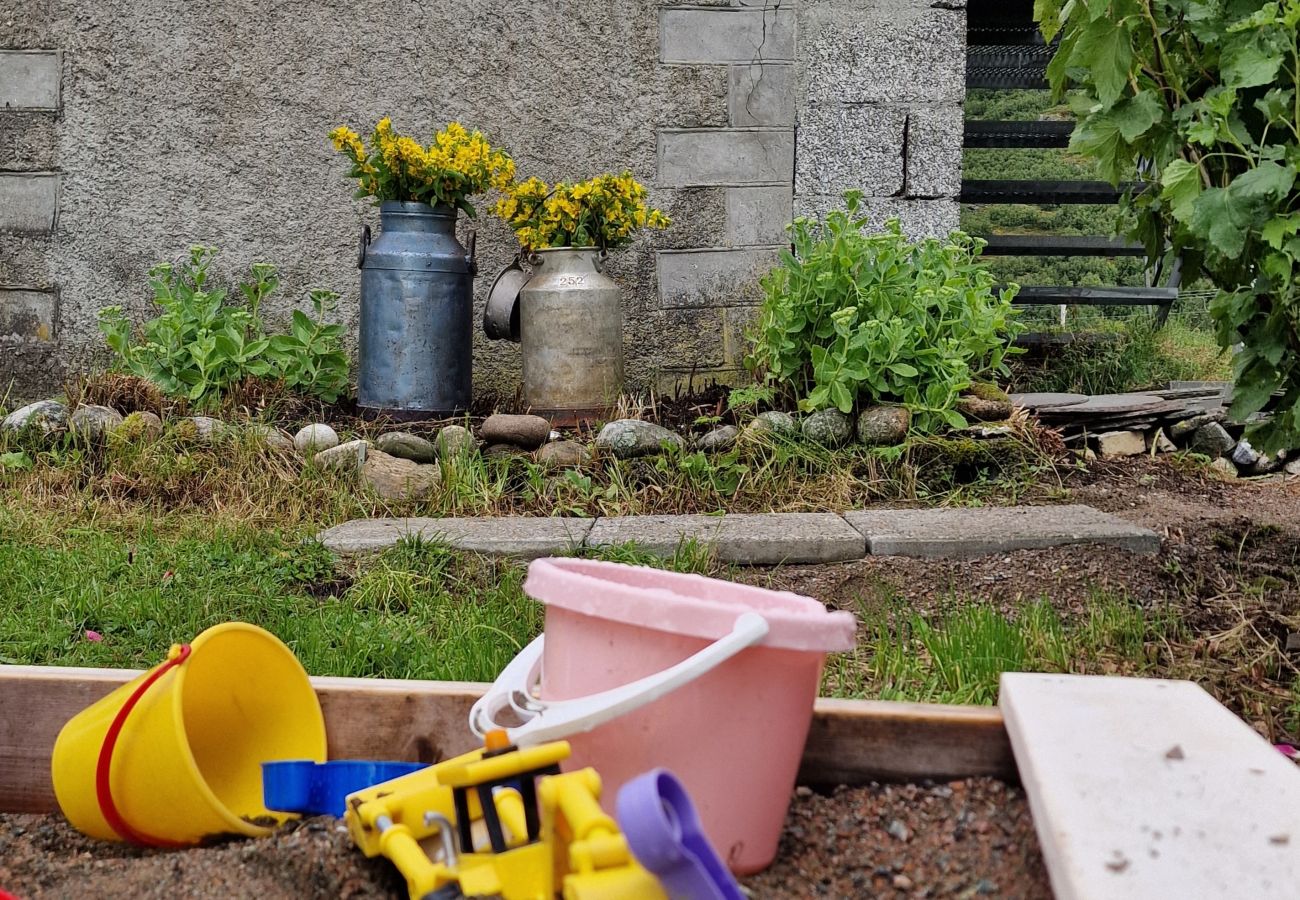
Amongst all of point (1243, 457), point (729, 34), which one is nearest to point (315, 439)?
point (729, 34)

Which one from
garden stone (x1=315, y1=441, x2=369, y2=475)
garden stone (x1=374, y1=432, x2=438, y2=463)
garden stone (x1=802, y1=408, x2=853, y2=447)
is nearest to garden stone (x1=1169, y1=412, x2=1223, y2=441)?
garden stone (x1=802, y1=408, x2=853, y2=447)

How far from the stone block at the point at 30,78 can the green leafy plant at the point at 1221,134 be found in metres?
3.46

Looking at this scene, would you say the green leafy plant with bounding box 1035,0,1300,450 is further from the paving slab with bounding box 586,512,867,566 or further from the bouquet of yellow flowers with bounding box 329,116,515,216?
the bouquet of yellow flowers with bounding box 329,116,515,216

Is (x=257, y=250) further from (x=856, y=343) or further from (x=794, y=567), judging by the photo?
(x=794, y=567)

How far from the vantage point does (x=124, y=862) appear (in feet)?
4.24

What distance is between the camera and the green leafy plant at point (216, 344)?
12.5 ft

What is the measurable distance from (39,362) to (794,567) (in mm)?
3044

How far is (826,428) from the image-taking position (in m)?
3.44

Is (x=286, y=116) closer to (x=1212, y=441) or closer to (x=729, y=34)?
(x=729, y=34)

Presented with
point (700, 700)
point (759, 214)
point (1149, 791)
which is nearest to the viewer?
point (1149, 791)

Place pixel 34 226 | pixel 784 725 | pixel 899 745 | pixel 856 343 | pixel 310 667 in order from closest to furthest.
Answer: pixel 784 725, pixel 899 745, pixel 310 667, pixel 856 343, pixel 34 226

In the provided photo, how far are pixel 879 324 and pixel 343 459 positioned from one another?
157 cm

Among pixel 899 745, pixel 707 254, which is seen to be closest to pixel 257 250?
pixel 707 254

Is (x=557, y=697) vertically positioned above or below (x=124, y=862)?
above
